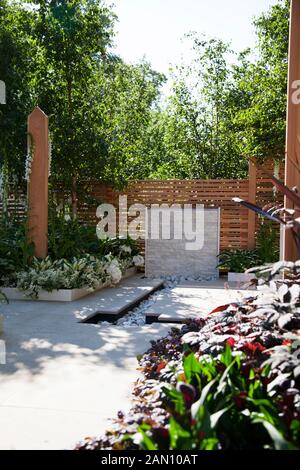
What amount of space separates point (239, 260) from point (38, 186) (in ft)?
11.3

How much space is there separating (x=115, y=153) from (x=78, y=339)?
5220 millimetres

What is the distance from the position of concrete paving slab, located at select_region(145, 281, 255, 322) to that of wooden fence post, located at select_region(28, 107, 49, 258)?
176 centimetres

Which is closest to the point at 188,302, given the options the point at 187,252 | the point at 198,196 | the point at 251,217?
the point at 187,252

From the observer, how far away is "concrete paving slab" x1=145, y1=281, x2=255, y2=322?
5436 millimetres

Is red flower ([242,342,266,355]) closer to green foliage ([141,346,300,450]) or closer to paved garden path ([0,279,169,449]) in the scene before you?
green foliage ([141,346,300,450])

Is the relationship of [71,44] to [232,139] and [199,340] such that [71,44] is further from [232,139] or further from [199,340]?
[199,340]

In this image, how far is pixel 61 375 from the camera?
3.41 metres

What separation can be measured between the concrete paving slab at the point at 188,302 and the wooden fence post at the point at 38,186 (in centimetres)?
176

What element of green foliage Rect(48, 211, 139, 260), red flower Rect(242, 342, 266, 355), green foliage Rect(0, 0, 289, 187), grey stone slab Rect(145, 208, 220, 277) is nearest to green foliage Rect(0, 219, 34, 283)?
green foliage Rect(48, 211, 139, 260)

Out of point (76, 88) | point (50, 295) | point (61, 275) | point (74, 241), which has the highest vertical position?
point (76, 88)

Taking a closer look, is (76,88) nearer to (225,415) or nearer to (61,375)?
(61,375)

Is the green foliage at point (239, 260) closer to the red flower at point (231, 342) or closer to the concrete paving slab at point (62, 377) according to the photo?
the concrete paving slab at point (62, 377)

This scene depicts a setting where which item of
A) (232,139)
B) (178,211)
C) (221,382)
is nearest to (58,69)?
(178,211)
